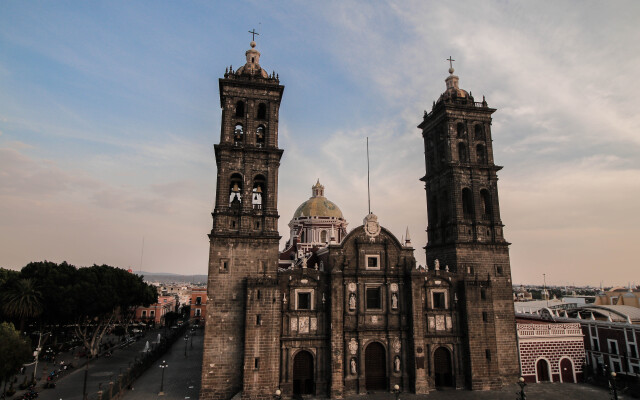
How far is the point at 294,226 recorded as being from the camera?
192ft

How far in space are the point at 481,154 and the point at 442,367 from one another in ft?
66.8

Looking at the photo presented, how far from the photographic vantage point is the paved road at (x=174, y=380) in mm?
32062

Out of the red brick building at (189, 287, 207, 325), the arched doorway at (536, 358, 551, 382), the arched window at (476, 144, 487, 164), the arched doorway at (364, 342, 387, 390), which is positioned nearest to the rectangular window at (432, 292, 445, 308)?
the arched doorway at (364, 342, 387, 390)

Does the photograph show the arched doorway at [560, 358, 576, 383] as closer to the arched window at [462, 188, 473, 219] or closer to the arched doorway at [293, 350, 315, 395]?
the arched window at [462, 188, 473, 219]

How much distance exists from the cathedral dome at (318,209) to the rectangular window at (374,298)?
24308 millimetres

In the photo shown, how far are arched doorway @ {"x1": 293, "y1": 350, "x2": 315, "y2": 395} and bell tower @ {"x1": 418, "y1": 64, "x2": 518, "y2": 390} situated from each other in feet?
41.4

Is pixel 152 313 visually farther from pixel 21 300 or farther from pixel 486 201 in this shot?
pixel 486 201

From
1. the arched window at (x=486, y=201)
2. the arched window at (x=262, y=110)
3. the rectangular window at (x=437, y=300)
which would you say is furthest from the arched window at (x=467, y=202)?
the arched window at (x=262, y=110)

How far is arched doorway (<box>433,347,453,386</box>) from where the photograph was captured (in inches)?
1330

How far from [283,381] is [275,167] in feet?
56.2

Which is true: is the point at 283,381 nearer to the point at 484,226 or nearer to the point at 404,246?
A: the point at 404,246

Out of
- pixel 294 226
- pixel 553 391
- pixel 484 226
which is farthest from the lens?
pixel 294 226

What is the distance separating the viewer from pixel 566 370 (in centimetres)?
3616

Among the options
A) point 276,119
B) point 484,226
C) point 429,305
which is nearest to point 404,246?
point 429,305
